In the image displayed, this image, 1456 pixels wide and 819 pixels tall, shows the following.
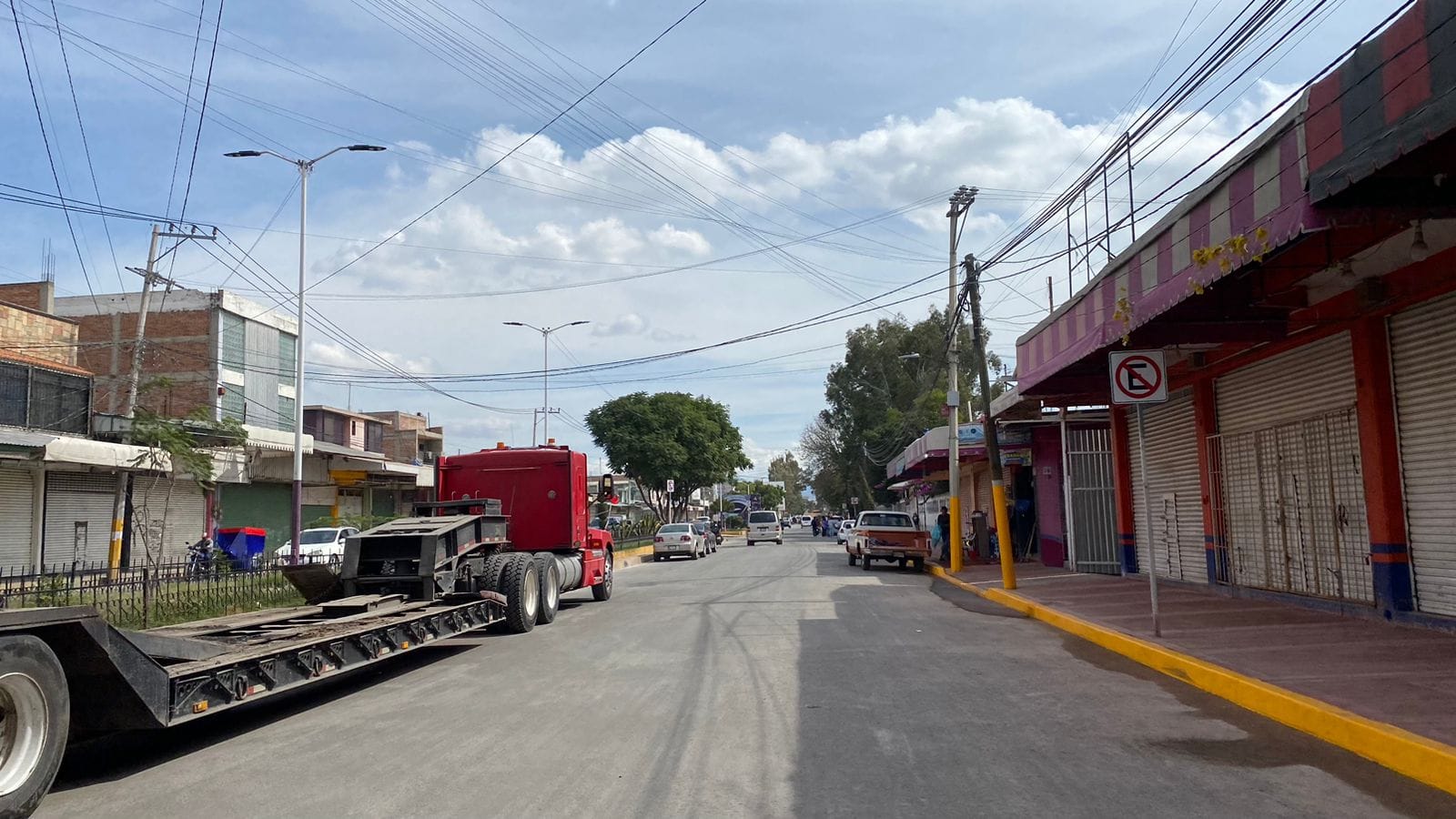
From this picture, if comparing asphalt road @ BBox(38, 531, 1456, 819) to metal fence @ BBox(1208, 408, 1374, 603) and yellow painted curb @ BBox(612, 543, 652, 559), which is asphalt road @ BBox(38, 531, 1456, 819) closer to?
metal fence @ BBox(1208, 408, 1374, 603)

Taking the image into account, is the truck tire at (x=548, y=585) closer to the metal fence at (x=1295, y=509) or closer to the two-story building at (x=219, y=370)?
the metal fence at (x=1295, y=509)

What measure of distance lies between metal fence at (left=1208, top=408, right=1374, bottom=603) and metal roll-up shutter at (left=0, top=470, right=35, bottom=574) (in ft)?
92.3

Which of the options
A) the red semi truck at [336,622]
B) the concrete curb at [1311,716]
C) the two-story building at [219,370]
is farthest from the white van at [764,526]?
the concrete curb at [1311,716]

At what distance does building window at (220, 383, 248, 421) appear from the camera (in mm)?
35875

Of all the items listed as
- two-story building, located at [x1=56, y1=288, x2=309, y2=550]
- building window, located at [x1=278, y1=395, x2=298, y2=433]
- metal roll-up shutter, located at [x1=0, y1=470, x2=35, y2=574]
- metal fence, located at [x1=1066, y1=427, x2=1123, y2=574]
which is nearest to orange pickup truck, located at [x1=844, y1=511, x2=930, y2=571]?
metal fence, located at [x1=1066, y1=427, x2=1123, y2=574]

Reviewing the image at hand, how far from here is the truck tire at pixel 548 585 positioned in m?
15.1

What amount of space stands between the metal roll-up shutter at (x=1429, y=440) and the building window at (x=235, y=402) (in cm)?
3583

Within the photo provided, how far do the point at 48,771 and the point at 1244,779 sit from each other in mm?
7103

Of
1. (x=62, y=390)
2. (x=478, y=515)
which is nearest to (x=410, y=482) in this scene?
(x=62, y=390)

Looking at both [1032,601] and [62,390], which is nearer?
[1032,601]

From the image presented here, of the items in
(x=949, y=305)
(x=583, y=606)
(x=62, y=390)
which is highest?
(x=949, y=305)

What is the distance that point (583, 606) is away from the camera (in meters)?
18.7

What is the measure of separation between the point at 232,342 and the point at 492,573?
28.1 meters

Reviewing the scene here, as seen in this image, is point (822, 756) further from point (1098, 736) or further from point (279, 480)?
point (279, 480)
